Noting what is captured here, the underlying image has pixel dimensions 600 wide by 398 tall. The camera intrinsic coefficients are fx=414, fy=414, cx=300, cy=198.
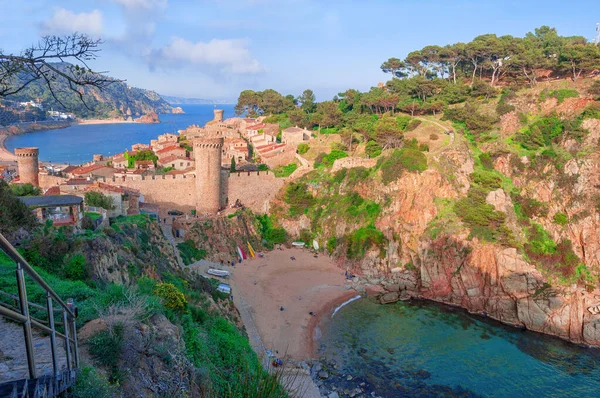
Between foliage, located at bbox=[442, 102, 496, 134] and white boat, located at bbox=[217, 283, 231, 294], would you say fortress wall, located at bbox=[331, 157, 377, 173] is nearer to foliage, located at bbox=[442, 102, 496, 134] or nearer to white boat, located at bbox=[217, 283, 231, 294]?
foliage, located at bbox=[442, 102, 496, 134]

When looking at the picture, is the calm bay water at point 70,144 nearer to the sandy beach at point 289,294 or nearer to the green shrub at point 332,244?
the sandy beach at point 289,294

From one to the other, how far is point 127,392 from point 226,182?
2730cm

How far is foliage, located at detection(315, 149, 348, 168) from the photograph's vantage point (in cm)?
4031

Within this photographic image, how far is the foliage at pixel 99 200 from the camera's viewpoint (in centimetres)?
2461

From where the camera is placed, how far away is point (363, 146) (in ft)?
137

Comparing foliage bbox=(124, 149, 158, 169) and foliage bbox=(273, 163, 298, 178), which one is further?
foliage bbox=(124, 149, 158, 169)

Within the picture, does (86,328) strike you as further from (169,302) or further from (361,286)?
(361,286)

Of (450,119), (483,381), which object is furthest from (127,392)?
(450,119)

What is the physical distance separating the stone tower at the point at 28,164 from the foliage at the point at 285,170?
19.2 metres

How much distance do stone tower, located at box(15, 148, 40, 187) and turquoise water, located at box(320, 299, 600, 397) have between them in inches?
974

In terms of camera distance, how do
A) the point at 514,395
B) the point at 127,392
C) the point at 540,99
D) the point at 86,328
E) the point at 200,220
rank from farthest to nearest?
1. the point at 540,99
2. the point at 200,220
3. the point at 514,395
4. the point at 86,328
5. the point at 127,392

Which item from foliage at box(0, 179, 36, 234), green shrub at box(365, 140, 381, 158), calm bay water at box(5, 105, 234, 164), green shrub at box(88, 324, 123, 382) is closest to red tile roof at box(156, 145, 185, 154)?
green shrub at box(365, 140, 381, 158)

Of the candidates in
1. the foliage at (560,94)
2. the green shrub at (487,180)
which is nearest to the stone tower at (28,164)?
the green shrub at (487,180)

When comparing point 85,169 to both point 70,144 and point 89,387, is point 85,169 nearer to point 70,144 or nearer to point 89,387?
point 89,387
